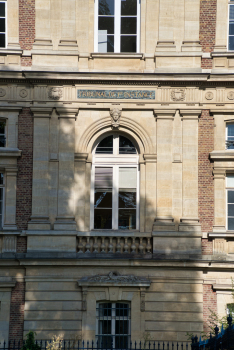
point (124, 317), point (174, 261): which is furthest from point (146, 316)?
point (174, 261)

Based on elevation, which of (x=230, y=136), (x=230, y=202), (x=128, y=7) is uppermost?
(x=128, y=7)

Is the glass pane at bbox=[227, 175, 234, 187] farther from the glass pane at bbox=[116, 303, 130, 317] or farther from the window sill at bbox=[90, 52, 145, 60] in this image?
the glass pane at bbox=[116, 303, 130, 317]

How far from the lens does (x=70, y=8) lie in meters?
18.0

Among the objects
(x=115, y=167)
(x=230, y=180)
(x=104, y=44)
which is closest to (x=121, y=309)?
(x=115, y=167)

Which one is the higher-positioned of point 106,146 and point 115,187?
point 106,146

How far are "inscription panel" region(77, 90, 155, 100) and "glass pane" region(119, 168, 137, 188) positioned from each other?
2.33 m

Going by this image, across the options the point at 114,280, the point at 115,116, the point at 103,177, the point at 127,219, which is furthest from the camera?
the point at 103,177

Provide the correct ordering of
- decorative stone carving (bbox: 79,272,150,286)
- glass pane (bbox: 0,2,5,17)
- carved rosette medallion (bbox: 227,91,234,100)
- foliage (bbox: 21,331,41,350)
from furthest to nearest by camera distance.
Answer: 1. glass pane (bbox: 0,2,5,17)
2. carved rosette medallion (bbox: 227,91,234,100)
3. decorative stone carving (bbox: 79,272,150,286)
4. foliage (bbox: 21,331,41,350)

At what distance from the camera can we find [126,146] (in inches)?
721

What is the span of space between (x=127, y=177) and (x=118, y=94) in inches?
106

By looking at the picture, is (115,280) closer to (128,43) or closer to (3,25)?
(128,43)

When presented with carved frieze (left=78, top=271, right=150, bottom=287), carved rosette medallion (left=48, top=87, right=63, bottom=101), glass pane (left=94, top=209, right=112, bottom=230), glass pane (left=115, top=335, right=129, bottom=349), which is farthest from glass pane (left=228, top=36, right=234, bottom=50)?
glass pane (left=115, top=335, right=129, bottom=349)

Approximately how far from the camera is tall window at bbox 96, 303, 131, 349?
17048 mm

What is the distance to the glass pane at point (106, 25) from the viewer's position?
60.4ft
